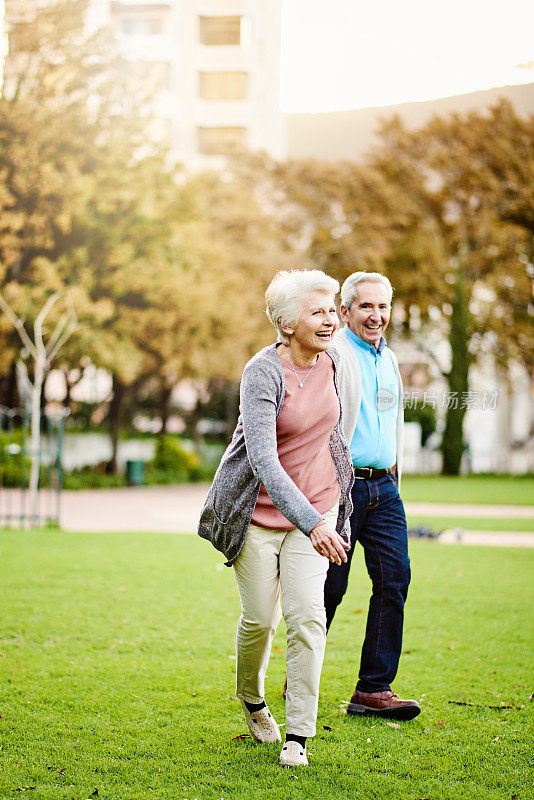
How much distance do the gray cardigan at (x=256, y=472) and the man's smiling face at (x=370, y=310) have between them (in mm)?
648

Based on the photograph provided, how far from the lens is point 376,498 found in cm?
478

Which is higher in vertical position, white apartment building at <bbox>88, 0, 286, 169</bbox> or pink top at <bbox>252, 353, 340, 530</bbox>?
white apartment building at <bbox>88, 0, 286, 169</bbox>

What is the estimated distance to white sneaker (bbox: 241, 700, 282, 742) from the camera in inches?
167

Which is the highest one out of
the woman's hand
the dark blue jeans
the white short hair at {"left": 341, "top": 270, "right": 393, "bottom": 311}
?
the white short hair at {"left": 341, "top": 270, "right": 393, "bottom": 311}

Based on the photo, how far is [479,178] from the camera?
33.6m

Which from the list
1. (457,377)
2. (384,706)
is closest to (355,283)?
(384,706)

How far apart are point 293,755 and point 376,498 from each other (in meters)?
1.34

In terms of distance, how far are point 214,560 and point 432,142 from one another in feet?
85.7

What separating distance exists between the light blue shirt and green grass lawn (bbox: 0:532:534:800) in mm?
1245

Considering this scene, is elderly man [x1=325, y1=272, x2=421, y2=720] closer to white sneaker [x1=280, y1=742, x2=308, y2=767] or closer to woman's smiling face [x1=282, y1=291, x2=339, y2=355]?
woman's smiling face [x1=282, y1=291, x2=339, y2=355]

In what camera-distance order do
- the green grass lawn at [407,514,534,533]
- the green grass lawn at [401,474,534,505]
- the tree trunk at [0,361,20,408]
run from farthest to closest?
1. the tree trunk at [0,361,20,408]
2. the green grass lawn at [401,474,534,505]
3. the green grass lawn at [407,514,534,533]

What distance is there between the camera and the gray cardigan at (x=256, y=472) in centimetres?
367

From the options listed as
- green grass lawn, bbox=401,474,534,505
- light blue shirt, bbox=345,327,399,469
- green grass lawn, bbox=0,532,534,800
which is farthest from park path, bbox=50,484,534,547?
light blue shirt, bbox=345,327,399,469

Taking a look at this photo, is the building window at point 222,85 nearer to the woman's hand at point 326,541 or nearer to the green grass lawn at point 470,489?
the green grass lawn at point 470,489
